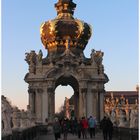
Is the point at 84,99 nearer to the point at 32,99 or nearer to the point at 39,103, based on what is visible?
the point at 39,103

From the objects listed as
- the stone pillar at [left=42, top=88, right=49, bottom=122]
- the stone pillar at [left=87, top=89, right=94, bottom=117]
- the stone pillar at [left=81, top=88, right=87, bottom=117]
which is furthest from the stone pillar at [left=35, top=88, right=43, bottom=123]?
the stone pillar at [left=87, top=89, right=94, bottom=117]

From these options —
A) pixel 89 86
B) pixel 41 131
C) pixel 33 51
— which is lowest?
pixel 41 131

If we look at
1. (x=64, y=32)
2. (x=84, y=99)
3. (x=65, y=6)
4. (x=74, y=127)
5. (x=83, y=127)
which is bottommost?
(x=74, y=127)

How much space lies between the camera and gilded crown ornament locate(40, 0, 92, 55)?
50250 millimetres

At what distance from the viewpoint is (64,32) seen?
50.3 metres

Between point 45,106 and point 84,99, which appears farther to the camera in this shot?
point 45,106

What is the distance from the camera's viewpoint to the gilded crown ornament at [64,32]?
50.2 metres

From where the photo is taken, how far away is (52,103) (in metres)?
46.3

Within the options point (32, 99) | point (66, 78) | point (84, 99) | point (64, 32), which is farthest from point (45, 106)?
point (64, 32)

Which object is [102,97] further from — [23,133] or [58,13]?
[23,133]

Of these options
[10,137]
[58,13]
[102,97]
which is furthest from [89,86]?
[10,137]

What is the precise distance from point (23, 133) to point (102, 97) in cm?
2061

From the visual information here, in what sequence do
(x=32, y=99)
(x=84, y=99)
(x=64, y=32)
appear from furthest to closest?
(x=64, y=32)
(x=32, y=99)
(x=84, y=99)

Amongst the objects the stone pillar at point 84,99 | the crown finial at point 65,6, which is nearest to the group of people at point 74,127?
the stone pillar at point 84,99
